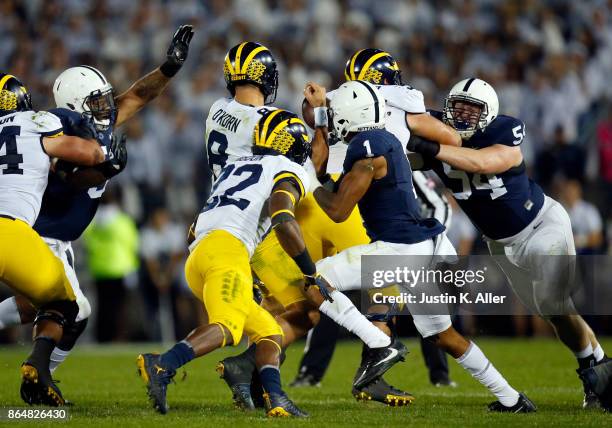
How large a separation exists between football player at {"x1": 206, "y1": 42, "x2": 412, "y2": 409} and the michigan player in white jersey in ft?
3.26

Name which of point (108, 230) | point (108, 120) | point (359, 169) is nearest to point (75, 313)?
point (108, 120)

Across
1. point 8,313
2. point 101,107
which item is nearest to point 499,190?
point 101,107

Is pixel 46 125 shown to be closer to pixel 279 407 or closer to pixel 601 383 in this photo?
pixel 279 407

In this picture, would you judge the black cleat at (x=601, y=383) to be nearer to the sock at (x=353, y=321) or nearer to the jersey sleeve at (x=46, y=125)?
the sock at (x=353, y=321)

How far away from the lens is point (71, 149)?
6805mm

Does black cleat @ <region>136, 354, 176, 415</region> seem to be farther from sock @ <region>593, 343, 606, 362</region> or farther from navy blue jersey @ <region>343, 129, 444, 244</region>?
sock @ <region>593, 343, 606, 362</region>

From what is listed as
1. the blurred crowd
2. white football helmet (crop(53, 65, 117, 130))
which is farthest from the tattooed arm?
the blurred crowd

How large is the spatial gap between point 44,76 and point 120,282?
3.25m

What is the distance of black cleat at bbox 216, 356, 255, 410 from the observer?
6730mm

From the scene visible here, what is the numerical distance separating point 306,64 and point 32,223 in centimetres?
882

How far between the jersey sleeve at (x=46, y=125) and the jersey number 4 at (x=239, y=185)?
3.49 feet

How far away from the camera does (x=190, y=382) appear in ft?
30.6

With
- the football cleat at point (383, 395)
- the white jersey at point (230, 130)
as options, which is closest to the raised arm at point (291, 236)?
the football cleat at point (383, 395)

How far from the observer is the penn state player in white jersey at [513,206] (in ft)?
24.5
